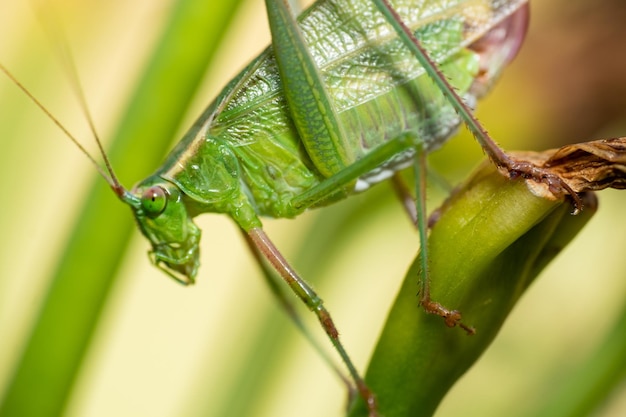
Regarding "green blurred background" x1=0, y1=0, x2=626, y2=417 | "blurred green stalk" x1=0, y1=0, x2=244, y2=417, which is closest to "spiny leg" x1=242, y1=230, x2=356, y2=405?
"green blurred background" x1=0, y1=0, x2=626, y2=417

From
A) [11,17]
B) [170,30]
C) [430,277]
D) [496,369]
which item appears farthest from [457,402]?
[11,17]

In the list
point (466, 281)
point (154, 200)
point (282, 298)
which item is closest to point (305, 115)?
point (154, 200)

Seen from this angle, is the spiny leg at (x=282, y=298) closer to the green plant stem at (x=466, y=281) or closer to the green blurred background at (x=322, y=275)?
the green blurred background at (x=322, y=275)

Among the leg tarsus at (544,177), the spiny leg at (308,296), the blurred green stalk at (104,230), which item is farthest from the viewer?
the spiny leg at (308,296)

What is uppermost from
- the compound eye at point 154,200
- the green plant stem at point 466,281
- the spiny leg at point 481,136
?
the compound eye at point 154,200

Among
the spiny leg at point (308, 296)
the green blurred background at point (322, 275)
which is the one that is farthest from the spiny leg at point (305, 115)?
the green blurred background at point (322, 275)

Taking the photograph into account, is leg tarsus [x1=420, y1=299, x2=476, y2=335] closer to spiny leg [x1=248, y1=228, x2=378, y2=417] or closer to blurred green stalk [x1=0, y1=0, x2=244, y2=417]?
spiny leg [x1=248, y1=228, x2=378, y2=417]
